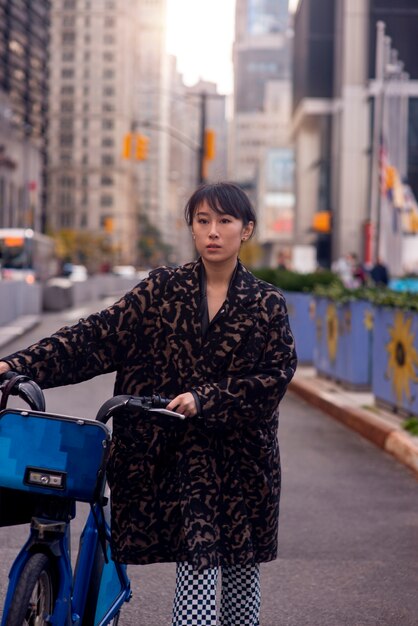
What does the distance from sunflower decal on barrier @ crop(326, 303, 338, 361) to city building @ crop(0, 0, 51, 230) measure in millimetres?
88915

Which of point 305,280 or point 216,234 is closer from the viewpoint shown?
point 216,234

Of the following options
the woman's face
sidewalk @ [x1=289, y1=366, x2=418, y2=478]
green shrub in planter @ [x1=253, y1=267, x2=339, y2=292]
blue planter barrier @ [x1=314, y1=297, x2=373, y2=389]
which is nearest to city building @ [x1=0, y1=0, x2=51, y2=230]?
green shrub in planter @ [x1=253, y1=267, x2=339, y2=292]

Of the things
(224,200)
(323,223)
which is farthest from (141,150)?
(224,200)

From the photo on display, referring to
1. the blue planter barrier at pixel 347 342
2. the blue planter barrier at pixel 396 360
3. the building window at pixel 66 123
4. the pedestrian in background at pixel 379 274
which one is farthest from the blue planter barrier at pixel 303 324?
the building window at pixel 66 123

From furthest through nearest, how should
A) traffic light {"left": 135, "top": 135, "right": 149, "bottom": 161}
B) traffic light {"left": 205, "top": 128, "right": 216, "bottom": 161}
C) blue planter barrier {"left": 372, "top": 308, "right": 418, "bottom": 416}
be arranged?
traffic light {"left": 205, "top": 128, "right": 216, "bottom": 161} → traffic light {"left": 135, "top": 135, "right": 149, "bottom": 161} → blue planter barrier {"left": 372, "top": 308, "right": 418, "bottom": 416}

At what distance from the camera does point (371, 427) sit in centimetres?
1062

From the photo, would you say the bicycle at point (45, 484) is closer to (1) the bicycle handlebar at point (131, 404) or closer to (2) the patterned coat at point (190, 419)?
(1) the bicycle handlebar at point (131, 404)

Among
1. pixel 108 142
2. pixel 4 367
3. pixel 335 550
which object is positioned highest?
pixel 108 142

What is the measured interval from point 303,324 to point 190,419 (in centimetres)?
1458

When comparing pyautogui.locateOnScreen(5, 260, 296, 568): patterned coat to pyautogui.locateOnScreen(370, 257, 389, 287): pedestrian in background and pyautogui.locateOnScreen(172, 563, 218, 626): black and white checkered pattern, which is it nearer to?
pyautogui.locateOnScreen(172, 563, 218, 626): black and white checkered pattern

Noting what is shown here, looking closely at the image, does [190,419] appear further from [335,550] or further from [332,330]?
[332,330]

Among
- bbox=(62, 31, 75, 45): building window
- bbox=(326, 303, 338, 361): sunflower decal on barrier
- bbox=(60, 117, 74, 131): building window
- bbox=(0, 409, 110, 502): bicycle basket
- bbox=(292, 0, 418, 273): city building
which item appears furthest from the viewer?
bbox=(62, 31, 75, 45): building window

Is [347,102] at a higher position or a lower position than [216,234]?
higher

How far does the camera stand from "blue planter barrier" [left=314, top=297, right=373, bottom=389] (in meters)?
13.4
